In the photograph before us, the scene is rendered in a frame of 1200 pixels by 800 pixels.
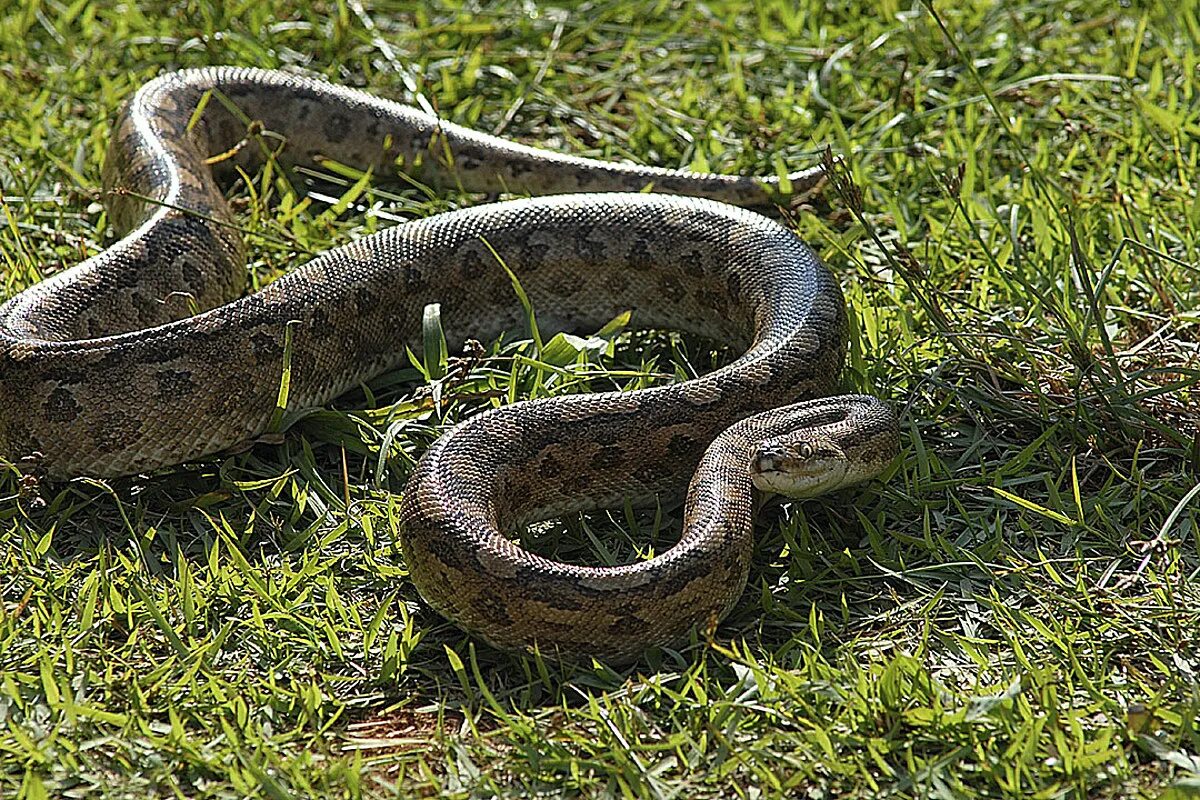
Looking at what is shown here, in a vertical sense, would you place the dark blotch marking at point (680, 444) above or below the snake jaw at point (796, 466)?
below

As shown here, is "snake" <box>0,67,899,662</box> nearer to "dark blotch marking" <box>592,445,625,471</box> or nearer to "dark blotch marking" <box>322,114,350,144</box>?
"dark blotch marking" <box>592,445,625,471</box>

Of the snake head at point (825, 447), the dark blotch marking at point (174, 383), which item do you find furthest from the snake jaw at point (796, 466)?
the dark blotch marking at point (174, 383)

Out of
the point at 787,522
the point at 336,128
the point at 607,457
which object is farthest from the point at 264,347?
the point at 336,128

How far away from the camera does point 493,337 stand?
6727 millimetres

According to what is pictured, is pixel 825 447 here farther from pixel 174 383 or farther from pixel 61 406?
pixel 61 406

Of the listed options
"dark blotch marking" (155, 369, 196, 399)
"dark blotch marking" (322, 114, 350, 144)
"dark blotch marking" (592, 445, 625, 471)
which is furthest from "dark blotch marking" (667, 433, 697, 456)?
"dark blotch marking" (322, 114, 350, 144)

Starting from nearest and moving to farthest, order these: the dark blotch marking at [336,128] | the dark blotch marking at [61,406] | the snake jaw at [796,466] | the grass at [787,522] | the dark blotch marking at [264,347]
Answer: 1. the grass at [787,522]
2. the snake jaw at [796,466]
3. the dark blotch marking at [61,406]
4. the dark blotch marking at [264,347]
5. the dark blotch marking at [336,128]

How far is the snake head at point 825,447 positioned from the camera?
203 inches

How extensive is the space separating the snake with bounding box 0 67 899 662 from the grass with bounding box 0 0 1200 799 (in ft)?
0.54

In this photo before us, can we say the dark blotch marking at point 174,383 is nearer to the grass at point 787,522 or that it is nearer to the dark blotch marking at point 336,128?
the grass at point 787,522

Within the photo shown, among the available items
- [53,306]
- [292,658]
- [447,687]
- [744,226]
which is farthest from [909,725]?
[53,306]

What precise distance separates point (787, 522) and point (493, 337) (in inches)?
76.4

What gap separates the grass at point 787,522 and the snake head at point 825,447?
0.18 meters

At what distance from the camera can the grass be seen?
4.28 m
